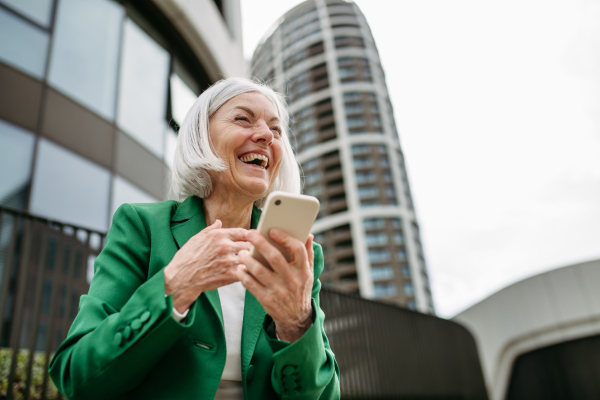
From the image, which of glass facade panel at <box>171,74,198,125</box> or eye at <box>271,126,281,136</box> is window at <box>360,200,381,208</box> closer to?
glass facade panel at <box>171,74,198,125</box>

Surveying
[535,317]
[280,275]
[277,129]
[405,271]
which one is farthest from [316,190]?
[280,275]

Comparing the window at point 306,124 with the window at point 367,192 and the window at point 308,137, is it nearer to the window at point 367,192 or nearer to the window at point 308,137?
the window at point 308,137

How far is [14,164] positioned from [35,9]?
2390 millimetres

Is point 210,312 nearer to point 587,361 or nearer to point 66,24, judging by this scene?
point 66,24

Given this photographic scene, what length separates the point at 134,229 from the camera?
139 cm

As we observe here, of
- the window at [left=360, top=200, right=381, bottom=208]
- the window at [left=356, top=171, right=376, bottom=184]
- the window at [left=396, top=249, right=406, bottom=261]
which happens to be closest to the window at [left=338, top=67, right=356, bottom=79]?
the window at [left=356, top=171, right=376, bottom=184]

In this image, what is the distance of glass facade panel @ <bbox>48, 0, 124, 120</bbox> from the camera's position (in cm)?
633

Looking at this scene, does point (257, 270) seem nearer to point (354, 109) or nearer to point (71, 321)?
point (71, 321)

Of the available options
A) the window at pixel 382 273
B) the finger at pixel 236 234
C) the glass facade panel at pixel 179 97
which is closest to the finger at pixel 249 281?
the finger at pixel 236 234

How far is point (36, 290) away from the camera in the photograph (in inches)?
129

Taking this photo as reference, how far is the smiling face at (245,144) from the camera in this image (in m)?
1.62

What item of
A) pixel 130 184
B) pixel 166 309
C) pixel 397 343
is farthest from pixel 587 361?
pixel 166 309

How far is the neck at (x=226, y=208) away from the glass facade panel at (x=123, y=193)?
4.98 metres

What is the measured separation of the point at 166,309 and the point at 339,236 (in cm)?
6825
